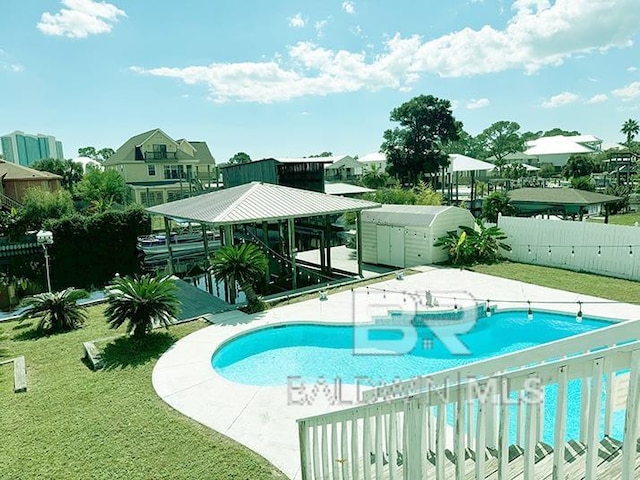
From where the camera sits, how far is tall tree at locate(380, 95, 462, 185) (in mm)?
42400

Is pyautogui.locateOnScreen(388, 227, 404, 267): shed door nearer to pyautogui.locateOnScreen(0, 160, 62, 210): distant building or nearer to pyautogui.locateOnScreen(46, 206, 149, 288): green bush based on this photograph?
pyautogui.locateOnScreen(46, 206, 149, 288): green bush

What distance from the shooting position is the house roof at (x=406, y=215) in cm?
1614

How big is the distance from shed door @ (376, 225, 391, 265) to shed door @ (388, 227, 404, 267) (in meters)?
0.13

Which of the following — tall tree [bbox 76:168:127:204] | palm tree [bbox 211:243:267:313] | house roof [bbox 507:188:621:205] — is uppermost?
tall tree [bbox 76:168:127:204]

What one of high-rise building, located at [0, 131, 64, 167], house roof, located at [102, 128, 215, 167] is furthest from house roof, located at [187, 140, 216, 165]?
high-rise building, located at [0, 131, 64, 167]

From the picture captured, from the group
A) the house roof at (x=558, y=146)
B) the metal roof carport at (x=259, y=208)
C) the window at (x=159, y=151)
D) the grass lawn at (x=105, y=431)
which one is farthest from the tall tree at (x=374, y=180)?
the house roof at (x=558, y=146)

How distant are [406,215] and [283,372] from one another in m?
9.77

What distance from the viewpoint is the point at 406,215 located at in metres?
16.6

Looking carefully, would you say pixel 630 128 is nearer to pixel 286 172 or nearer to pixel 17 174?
pixel 286 172

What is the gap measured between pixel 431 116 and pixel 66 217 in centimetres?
3473

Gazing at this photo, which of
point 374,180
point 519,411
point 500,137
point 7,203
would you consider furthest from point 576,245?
point 500,137

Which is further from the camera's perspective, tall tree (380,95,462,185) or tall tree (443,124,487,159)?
tall tree (443,124,487,159)

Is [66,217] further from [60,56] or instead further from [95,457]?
[95,457]

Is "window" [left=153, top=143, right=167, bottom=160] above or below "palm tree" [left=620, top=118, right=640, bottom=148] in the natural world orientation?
below
